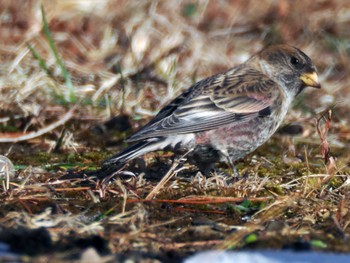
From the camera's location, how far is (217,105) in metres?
4.91

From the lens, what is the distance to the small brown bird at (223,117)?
15.1 ft

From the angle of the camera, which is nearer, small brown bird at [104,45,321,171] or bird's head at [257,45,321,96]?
small brown bird at [104,45,321,171]

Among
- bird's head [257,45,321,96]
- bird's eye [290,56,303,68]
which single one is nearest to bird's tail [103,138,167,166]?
bird's head [257,45,321,96]

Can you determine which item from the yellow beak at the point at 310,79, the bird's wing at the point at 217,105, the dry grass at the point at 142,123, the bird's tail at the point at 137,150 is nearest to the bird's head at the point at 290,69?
the yellow beak at the point at 310,79

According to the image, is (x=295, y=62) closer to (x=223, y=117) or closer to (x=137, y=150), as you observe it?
(x=223, y=117)

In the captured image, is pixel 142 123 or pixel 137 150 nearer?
pixel 137 150

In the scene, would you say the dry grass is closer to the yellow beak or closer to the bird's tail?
the bird's tail

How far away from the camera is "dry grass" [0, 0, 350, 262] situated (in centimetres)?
323

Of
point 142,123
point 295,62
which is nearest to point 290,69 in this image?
point 295,62

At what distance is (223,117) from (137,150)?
2.53 ft

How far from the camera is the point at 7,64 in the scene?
6.70 metres

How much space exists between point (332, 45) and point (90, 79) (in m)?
2.79

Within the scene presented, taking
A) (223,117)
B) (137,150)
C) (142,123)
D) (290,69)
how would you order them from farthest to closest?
1. (142,123)
2. (290,69)
3. (223,117)
4. (137,150)

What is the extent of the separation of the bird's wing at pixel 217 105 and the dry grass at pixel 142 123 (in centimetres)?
34
